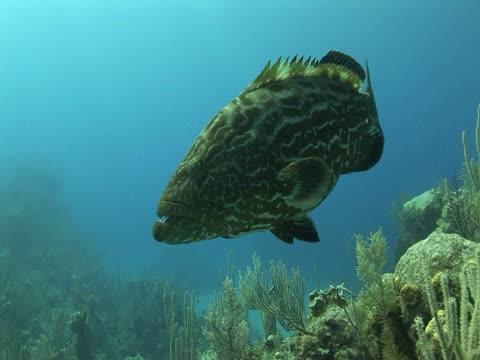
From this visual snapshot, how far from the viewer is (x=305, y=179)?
2260 mm

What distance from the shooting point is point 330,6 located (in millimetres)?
73312

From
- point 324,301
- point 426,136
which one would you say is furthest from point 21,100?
point 324,301

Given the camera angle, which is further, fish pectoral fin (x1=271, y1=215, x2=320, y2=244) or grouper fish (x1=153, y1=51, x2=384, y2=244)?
fish pectoral fin (x1=271, y1=215, x2=320, y2=244)

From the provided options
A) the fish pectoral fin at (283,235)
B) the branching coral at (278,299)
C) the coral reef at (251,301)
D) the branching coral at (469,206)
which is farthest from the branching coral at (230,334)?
the fish pectoral fin at (283,235)

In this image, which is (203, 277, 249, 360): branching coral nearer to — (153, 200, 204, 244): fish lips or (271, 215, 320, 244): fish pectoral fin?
(271, 215, 320, 244): fish pectoral fin

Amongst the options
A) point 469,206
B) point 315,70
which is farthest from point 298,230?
point 469,206

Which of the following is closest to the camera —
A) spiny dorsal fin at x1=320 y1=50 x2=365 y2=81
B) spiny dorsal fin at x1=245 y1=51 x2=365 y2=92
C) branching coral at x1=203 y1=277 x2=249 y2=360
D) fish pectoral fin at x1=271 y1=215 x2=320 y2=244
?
fish pectoral fin at x1=271 y1=215 x2=320 y2=244

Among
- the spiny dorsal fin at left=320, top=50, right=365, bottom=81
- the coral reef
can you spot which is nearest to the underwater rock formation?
the coral reef

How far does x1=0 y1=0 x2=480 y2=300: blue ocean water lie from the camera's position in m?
74.7

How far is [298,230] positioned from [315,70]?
36.0 inches

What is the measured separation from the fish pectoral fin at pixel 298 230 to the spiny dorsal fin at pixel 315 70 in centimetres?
74

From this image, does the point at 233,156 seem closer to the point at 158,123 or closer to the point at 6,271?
the point at 6,271

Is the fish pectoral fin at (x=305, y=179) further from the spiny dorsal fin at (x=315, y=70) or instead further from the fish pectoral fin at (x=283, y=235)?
the spiny dorsal fin at (x=315, y=70)

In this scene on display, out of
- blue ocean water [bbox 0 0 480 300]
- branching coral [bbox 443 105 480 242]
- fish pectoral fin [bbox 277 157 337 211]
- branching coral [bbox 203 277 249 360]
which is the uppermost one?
blue ocean water [bbox 0 0 480 300]
